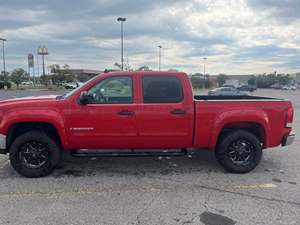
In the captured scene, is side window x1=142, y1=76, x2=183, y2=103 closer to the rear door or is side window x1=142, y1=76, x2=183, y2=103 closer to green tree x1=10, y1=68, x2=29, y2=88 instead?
the rear door

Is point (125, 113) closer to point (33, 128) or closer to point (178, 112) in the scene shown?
point (178, 112)

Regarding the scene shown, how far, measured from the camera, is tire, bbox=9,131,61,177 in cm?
495

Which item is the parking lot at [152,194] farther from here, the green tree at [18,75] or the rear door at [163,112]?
the green tree at [18,75]

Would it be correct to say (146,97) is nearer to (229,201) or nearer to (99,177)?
(99,177)

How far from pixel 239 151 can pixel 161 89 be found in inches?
73.8

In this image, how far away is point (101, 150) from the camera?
5277mm

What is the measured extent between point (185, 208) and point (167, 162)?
2.08m

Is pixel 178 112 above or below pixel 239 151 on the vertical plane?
above

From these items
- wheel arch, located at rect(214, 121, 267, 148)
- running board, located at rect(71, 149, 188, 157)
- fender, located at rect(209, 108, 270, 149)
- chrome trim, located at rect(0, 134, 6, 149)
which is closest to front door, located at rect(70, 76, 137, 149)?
running board, located at rect(71, 149, 188, 157)

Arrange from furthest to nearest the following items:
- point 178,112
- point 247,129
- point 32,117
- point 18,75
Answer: point 18,75 → point 247,129 → point 178,112 → point 32,117

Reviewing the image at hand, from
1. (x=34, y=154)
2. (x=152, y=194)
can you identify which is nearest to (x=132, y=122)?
(x=152, y=194)

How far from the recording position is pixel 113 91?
5.11 m

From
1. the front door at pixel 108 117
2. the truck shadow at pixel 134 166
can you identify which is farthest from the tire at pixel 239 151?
the front door at pixel 108 117

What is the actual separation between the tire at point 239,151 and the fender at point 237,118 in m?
0.24
